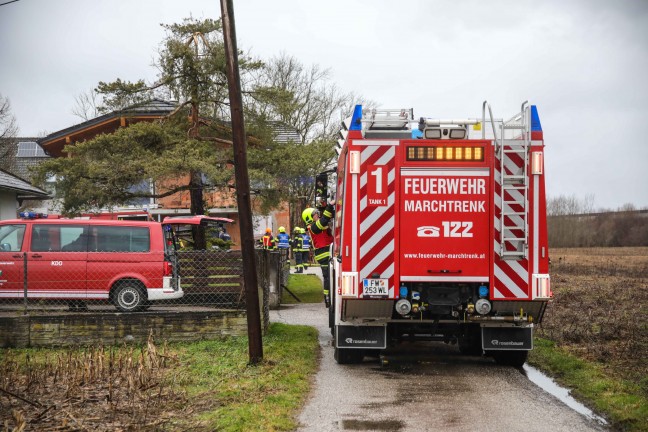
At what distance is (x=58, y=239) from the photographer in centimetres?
1531

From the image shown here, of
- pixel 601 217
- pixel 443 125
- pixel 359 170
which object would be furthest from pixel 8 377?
pixel 601 217

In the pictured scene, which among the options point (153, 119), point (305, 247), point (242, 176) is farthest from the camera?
point (305, 247)

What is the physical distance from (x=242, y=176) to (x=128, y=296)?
573 centimetres

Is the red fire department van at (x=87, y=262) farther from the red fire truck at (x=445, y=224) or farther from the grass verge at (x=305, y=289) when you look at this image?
the red fire truck at (x=445, y=224)

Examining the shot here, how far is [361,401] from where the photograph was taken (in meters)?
8.53

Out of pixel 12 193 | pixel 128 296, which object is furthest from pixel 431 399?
pixel 12 193

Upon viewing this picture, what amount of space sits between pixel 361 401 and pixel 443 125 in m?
4.05

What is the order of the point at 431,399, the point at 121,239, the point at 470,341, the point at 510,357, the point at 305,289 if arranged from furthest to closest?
1. the point at 305,289
2. the point at 121,239
3. the point at 470,341
4. the point at 510,357
5. the point at 431,399

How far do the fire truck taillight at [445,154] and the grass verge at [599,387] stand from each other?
2973 millimetres

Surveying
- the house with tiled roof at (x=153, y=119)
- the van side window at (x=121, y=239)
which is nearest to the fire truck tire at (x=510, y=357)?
the van side window at (x=121, y=239)

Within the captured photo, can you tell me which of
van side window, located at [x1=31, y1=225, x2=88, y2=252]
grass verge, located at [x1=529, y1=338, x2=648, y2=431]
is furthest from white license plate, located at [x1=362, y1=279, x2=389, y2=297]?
van side window, located at [x1=31, y1=225, x2=88, y2=252]

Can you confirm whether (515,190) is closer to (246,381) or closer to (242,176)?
(242,176)

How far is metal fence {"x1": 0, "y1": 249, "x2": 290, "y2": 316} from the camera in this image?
14.7 meters

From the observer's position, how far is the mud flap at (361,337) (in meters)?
10.6
